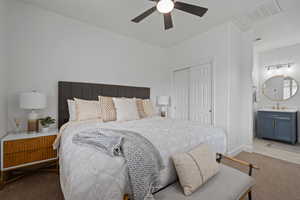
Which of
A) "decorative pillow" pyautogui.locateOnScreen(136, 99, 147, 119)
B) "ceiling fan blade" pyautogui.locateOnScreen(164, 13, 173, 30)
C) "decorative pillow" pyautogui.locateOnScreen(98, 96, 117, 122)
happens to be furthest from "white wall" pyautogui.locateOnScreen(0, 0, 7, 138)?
"ceiling fan blade" pyautogui.locateOnScreen(164, 13, 173, 30)

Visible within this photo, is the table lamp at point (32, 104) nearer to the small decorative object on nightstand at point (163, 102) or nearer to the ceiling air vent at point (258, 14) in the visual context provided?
the small decorative object on nightstand at point (163, 102)

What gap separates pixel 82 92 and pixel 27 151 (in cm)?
127

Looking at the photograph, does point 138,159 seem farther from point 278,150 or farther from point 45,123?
point 278,150

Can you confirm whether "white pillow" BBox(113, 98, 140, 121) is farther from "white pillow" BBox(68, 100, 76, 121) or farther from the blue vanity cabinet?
the blue vanity cabinet

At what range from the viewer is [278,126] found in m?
3.74

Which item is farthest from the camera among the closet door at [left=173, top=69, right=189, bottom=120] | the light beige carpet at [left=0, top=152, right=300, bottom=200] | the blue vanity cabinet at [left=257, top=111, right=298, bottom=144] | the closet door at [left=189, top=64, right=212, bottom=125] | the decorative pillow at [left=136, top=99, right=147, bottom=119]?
the closet door at [left=173, top=69, right=189, bottom=120]

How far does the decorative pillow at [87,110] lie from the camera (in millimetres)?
2311

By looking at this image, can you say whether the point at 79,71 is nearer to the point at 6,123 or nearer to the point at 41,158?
the point at 6,123

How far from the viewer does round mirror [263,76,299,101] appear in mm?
3945

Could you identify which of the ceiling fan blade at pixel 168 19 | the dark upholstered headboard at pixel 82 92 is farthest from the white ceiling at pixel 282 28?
the dark upholstered headboard at pixel 82 92

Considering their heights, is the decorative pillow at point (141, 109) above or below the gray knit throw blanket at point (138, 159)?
above

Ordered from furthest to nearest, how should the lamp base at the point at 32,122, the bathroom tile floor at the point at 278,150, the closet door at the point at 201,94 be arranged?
the closet door at the point at 201,94
the bathroom tile floor at the point at 278,150
the lamp base at the point at 32,122

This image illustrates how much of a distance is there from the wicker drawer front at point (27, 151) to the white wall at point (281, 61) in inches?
234

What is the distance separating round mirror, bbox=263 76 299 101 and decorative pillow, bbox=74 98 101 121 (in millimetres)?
5212
